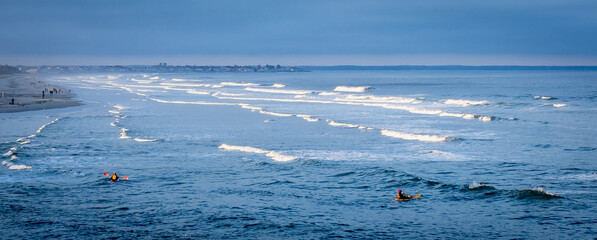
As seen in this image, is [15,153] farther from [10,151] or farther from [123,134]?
[123,134]

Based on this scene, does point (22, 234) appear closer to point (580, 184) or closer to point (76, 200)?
point (76, 200)

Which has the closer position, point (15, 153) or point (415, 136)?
point (15, 153)

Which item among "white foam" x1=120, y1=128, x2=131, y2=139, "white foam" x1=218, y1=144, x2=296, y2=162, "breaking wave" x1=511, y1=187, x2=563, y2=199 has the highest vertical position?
"breaking wave" x1=511, y1=187, x2=563, y2=199

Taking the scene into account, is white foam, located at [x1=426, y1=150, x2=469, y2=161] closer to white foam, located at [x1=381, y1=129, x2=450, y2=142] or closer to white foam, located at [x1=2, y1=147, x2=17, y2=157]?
white foam, located at [x1=381, y1=129, x2=450, y2=142]

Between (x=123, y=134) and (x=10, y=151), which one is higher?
(x=10, y=151)

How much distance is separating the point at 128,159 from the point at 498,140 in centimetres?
2050

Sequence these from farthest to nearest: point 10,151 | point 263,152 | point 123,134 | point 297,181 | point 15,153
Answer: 1. point 123,134
2. point 263,152
3. point 10,151
4. point 15,153
5. point 297,181

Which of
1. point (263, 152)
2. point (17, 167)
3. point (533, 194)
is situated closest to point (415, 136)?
point (263, 152)

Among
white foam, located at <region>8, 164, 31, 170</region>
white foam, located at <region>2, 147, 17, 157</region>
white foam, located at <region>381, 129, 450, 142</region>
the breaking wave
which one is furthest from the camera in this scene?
white foam, located at <region>381, 129, 450, 142</region>

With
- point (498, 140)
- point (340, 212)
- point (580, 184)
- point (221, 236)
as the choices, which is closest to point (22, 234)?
point (221, 236)

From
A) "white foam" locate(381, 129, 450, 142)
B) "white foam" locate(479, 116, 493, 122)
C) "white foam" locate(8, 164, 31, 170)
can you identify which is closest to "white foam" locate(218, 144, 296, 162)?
"white foam" locate(381, 129, 450, 142)

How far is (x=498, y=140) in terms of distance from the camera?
35531mm

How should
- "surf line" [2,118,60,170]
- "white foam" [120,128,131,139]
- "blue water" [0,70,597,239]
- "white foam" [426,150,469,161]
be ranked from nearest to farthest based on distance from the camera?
"blue water" [0,70,597,239]
"surf line" [2,118,60,170]
"white foam" [426,150,469,161]
"white foam" [120,128,131,139]

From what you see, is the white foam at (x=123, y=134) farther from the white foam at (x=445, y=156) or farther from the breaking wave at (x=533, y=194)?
the breaking wave at (x=533, y=194)
